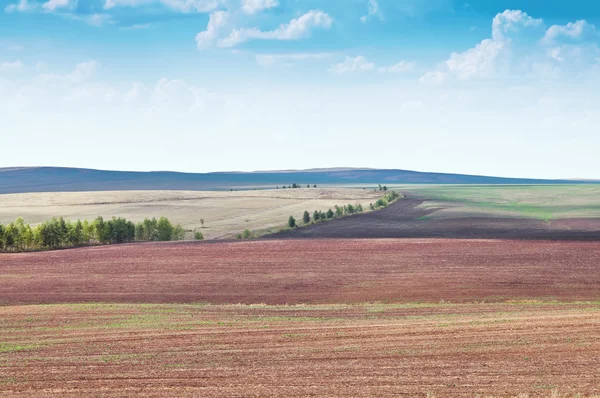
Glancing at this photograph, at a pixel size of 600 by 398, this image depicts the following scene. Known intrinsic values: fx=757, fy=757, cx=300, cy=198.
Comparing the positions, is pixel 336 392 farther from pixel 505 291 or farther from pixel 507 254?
pixel 507 254

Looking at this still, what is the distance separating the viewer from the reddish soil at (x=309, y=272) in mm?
40062

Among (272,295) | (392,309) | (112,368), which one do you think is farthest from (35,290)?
(112,368)

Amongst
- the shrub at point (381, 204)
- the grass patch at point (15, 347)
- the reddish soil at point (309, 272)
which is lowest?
the reddish soil at point (309, 272)

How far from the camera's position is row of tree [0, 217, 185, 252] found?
67.2 meters

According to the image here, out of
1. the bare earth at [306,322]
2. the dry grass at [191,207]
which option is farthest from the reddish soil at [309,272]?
the dry grass at [191,207]

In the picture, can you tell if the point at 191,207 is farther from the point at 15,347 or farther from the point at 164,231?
the point at 15,347

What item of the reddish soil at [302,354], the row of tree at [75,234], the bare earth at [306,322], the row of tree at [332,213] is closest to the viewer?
the reddish soil at [302,354]

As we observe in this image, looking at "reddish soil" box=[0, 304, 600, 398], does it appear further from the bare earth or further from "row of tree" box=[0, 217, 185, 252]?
"row of tree" box=[0, 217, 185, 252]

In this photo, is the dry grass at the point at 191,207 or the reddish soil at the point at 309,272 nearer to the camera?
the reddish soil at the point at 309,272

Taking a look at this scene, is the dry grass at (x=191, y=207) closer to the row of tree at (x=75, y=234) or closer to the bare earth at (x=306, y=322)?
the row of tree at (x=75, y=234)

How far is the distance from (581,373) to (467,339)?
5141 mm

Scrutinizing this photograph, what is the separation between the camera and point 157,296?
40.2 metres

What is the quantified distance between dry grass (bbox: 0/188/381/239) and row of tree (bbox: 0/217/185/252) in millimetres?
6131

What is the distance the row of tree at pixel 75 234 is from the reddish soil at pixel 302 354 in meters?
38.7
